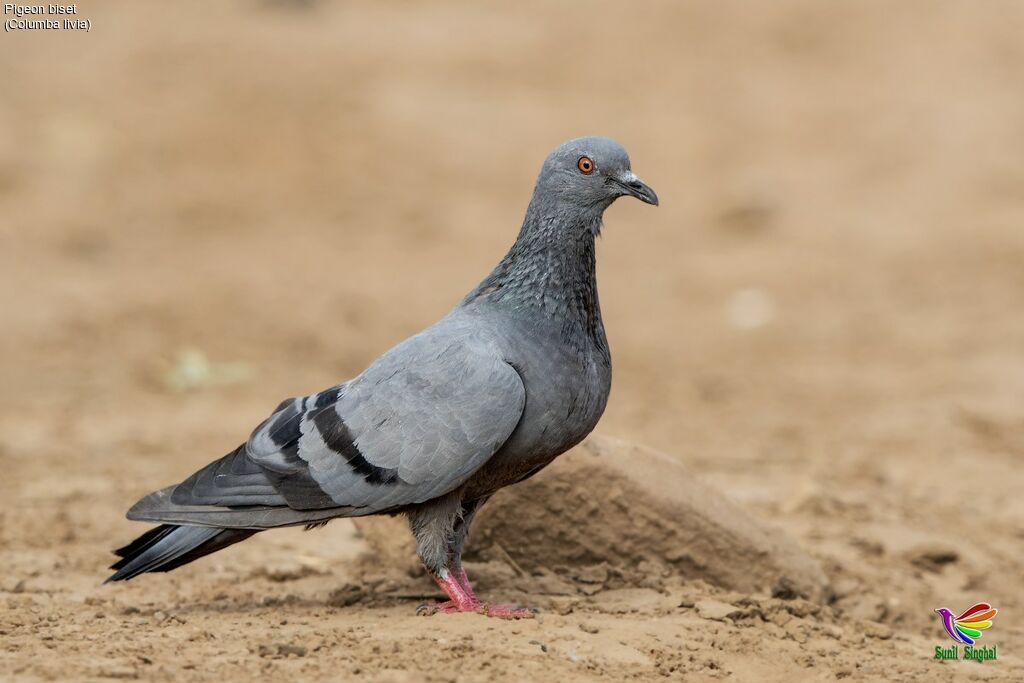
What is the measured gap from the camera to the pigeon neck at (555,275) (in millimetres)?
5359

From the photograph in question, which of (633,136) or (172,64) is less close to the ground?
(172,64)

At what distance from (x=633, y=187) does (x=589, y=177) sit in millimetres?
185

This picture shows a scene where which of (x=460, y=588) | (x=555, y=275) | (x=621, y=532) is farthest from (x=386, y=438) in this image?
(x=621, y=532)

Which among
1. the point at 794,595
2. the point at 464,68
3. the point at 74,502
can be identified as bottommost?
the point at 794,595

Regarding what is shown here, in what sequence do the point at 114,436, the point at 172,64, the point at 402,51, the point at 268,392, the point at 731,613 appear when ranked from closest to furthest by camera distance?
the point at 731,613, the point at 114,436, the point at 268,392, the point at 172,64, the point at 402,51

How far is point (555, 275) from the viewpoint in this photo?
5.39 m

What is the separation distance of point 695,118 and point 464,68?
3232 millimetres

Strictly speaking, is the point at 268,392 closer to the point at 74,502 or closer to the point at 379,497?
the point at 74,502

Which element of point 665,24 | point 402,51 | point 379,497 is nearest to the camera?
point 379,497

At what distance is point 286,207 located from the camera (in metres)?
15.6

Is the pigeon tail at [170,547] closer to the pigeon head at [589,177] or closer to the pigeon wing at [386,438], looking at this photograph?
the pigeon wing at [386,438]

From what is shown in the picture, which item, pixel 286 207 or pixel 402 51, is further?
pixel 402 51

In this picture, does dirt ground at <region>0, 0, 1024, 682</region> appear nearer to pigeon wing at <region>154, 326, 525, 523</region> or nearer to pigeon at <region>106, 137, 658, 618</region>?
pigeon at <region>106, 137, 658, 618</region>

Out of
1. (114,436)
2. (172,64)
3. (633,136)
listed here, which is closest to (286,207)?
(172,64)
